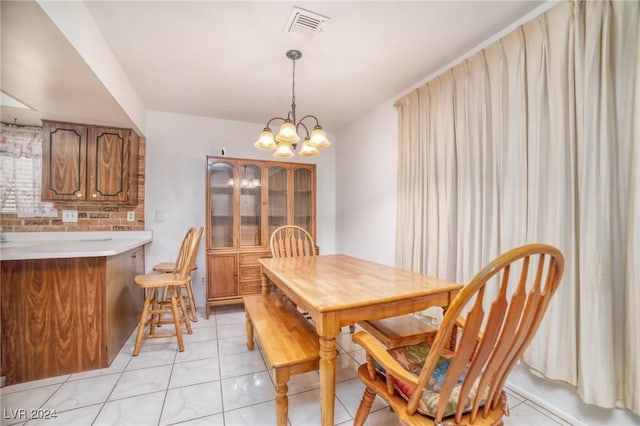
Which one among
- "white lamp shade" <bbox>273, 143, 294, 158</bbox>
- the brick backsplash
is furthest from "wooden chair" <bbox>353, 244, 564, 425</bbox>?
the brick backsplash

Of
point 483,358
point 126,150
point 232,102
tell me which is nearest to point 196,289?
point 126,150

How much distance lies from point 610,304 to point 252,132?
12.4ft

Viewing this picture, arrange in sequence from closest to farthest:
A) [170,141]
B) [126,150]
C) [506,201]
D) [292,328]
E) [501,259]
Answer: [501,259] → [292,328] → [506,201] → [126,150] → [170,141]

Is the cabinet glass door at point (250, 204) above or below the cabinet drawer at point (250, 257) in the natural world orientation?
above

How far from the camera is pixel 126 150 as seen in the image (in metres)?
2.89

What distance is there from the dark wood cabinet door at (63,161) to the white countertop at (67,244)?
1.41ft

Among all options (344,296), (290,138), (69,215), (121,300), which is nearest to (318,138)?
(290,138)

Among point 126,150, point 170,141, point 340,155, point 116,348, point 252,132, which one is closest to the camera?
point 116,348

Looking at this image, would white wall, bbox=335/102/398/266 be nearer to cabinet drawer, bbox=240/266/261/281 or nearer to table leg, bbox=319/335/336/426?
cabinet drawer, bbox=240/266/261/281

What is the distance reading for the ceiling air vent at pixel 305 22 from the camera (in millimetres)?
1697

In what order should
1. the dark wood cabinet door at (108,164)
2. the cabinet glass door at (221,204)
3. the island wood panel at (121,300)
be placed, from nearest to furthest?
1. the island wood panel at (121,300)
2. the dark wood cabinet door at (108,164)
3. the cabinet glass door at (221,204)

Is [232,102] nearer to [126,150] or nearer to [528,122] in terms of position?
[126,150]

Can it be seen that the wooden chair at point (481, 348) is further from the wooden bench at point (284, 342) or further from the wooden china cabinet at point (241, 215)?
the wooden china cabinet at point (241, 215)

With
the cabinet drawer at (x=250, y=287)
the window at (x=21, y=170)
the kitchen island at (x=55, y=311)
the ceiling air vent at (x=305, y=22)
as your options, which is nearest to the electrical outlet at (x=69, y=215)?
the window at (x=21, y=170)
